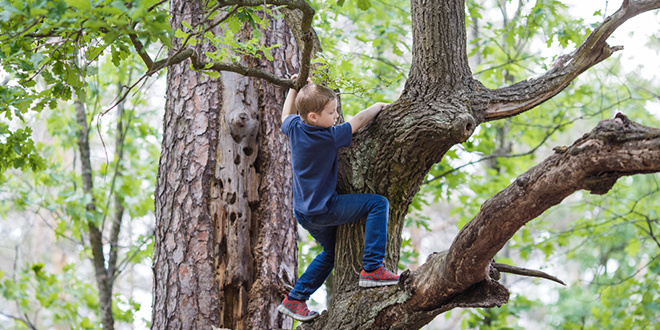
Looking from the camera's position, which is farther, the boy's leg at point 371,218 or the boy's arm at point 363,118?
the boy's arm at point 363,118

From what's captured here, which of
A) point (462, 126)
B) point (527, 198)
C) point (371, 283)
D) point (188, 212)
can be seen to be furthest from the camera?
point (188, 212)

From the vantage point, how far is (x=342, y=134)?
2852 mm

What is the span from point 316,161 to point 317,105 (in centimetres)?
34

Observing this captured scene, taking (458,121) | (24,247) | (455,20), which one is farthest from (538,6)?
(24,247)

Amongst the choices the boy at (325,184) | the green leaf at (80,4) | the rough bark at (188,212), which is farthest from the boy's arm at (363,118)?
the green leaf at (80,4)

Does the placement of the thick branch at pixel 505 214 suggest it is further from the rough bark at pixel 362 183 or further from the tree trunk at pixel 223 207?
the tree trunk at pixel 223 207

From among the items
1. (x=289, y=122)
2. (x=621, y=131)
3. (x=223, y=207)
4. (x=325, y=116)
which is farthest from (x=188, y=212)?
(x=621, y=131)

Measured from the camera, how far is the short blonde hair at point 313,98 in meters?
2.94

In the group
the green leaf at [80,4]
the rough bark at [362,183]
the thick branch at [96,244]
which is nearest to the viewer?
the green leaf at [80,4]

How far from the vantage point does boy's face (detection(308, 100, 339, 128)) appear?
116 inches

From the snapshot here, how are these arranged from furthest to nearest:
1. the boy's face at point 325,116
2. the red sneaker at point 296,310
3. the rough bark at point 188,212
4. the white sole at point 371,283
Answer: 1. the rough bark at point 188,212
2. the red sneaker at point 296,310
3. the boy's face at point 325,116
4. the white sole at point 371,283

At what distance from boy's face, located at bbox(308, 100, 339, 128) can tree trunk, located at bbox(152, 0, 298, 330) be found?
2.69ft

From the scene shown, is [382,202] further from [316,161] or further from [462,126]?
[462,126]

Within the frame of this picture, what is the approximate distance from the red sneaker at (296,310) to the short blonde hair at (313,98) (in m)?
1.24
